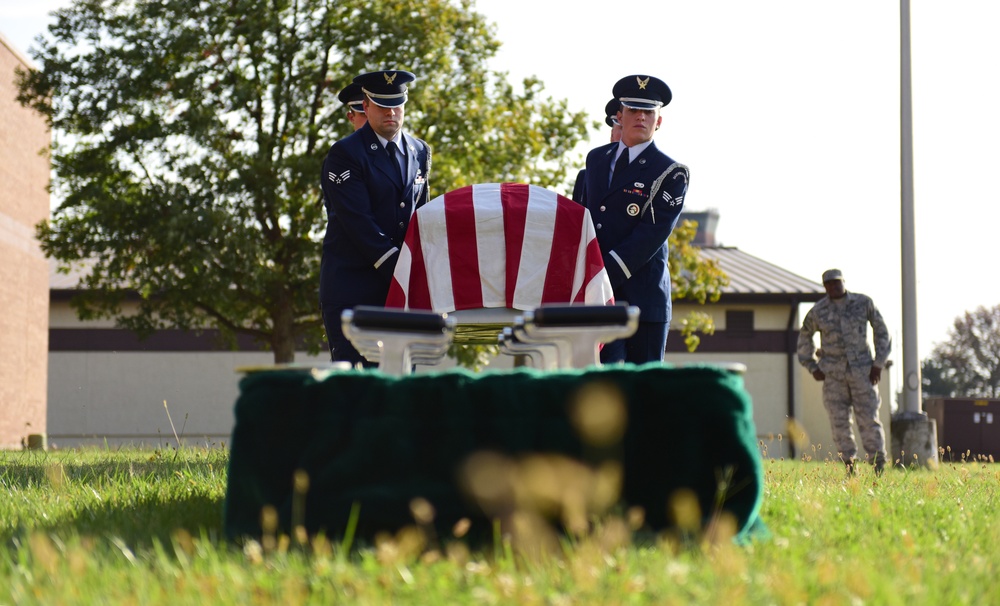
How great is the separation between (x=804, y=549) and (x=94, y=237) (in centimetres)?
1566

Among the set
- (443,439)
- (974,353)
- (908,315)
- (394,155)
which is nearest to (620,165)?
(394,155)

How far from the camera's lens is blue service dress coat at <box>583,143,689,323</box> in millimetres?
5312

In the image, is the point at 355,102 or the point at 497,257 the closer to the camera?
the point at 497,257

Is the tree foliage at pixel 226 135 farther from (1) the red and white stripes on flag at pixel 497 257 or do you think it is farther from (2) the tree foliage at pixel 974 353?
(2) the tree foliage at pixel 974 353

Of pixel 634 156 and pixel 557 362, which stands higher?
pixel 634 156

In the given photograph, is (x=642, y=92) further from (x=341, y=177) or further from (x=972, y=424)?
(x=972, y=424)

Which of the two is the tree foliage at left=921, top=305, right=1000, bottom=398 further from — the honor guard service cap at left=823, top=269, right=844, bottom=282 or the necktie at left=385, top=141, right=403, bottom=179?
the necktie at left=385, top=141, right=403, bottom=179

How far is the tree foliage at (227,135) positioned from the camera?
1641 cm

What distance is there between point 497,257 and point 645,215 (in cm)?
123

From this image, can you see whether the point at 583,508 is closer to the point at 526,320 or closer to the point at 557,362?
the point at 526,320

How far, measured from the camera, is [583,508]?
2.97m

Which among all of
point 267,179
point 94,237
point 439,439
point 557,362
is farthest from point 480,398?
point 94,237

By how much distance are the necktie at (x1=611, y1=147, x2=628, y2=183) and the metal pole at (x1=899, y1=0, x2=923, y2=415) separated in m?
7.82

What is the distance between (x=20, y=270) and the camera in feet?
83.6
